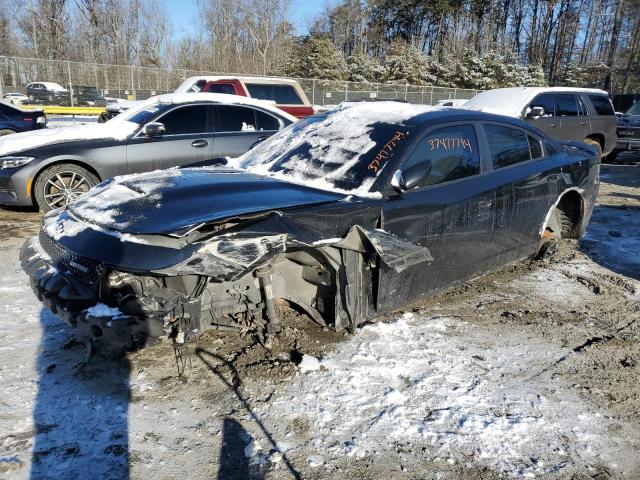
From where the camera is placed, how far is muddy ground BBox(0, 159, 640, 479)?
2.47 meters

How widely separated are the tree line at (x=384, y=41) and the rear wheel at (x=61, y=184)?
3441cm

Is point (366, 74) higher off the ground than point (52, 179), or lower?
higher

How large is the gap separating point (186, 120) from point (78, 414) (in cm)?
540

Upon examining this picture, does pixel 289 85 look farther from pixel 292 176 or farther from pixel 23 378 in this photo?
pixel 23 378

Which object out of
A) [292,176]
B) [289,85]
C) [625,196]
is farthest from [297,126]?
[289,85]

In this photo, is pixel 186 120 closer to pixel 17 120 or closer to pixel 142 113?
pixel 142 113

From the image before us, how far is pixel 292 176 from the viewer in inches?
152

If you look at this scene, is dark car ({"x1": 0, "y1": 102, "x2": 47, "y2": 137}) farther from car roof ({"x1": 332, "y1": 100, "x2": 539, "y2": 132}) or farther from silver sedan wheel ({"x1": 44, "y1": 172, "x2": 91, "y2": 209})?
car roof ({"x1": 332, "y1": 100, "x2": 539, "y2": 132})

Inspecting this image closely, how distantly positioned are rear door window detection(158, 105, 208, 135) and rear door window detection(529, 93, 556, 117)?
6.95 m

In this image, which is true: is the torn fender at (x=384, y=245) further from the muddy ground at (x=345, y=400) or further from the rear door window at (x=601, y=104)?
the rear door window at (x=601, y=104)

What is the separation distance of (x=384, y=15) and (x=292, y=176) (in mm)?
55103

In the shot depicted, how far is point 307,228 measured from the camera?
3117 millimetres

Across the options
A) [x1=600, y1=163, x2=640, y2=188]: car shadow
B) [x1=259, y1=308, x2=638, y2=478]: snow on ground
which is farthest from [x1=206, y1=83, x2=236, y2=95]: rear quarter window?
[x1=259, y1=308, x2=638, y2=478]: snow on ground

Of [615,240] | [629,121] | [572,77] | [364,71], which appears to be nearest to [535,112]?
[615,240]
